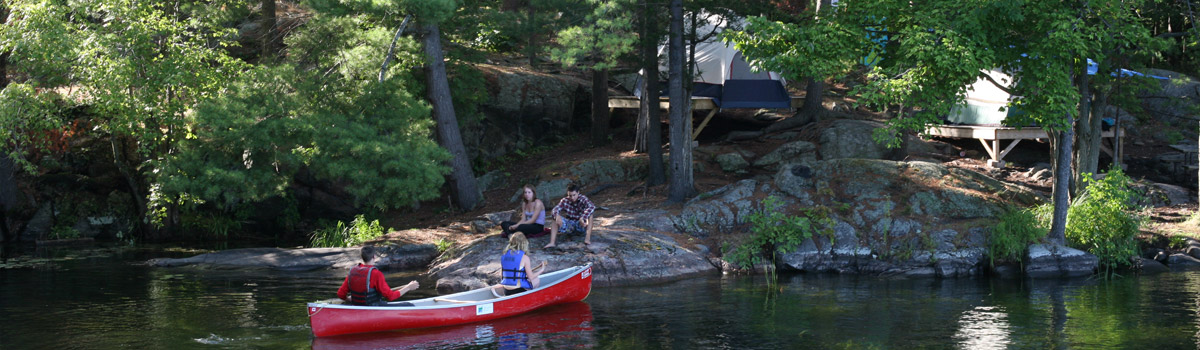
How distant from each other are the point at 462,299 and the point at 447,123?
9.15m

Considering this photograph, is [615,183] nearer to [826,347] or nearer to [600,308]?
[600,308]

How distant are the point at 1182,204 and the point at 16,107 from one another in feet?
78.9

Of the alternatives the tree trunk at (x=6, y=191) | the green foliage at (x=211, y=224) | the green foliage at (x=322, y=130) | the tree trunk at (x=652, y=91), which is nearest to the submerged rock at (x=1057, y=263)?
the tree trunk at (x=652, y=91)

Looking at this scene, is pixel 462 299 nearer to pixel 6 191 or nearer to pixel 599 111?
pixel 599 111

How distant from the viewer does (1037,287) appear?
14.2m

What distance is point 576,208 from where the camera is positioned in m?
15.4

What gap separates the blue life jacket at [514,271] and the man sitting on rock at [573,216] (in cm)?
266

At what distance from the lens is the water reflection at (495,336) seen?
10484mm

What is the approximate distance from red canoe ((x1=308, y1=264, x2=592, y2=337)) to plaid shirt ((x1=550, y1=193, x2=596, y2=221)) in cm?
194

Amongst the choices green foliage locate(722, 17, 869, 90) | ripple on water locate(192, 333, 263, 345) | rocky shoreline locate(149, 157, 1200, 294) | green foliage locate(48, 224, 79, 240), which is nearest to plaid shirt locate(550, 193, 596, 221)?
rocky shoreline locate(149, 157, 1200, 294)

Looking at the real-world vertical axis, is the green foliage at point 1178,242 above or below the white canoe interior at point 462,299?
above

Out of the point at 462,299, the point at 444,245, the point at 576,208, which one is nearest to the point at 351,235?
the point at 444,245

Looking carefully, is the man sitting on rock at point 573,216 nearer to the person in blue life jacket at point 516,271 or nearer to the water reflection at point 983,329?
the person in blue life jacket at point 516,271

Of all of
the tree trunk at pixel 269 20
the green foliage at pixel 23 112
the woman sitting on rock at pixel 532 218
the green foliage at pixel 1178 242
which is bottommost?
the green foliage at pixel 1178 242
